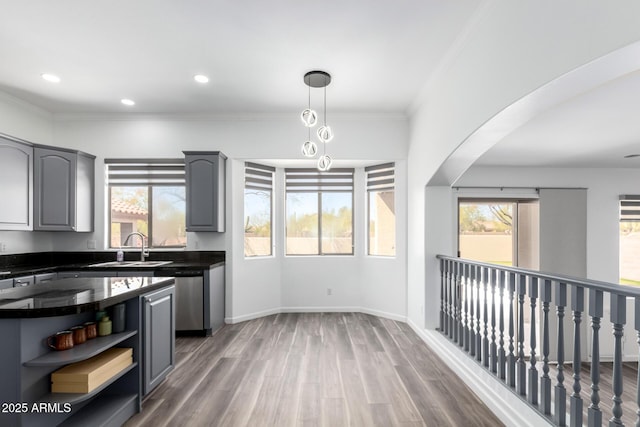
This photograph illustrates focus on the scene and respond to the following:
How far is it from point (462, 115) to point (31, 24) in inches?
148

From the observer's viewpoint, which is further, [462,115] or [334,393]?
[462,115]

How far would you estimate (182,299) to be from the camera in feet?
13.1

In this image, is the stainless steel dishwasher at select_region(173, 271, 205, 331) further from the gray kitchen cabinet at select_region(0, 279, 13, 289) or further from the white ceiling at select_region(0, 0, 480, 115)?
the white ceiling at select_region(0, 0, 480, 115)

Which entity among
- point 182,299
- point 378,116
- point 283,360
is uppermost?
point 378,116

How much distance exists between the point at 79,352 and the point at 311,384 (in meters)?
1.73

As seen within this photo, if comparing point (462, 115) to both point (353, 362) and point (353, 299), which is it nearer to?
point (353, 362)

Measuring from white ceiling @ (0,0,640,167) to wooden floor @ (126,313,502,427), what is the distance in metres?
2.85

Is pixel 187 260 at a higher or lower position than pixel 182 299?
higher

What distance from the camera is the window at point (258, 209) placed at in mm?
4895

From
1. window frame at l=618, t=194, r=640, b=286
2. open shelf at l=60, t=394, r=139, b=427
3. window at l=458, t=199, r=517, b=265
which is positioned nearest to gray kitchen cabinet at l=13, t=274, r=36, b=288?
open shelf at l=60, t=394, r=139, b=427

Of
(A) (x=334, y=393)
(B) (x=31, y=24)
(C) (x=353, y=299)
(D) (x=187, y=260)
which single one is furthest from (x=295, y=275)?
(B) (x=31, y=24)

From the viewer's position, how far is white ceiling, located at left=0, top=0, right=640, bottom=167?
2.47 meters

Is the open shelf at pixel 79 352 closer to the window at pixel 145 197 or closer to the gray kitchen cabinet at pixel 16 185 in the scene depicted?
Result: the window at pixel 145 197

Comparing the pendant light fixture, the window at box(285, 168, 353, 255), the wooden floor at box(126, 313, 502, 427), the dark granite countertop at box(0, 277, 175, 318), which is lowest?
the wooden floor at box(126, 313, 502, 427)
